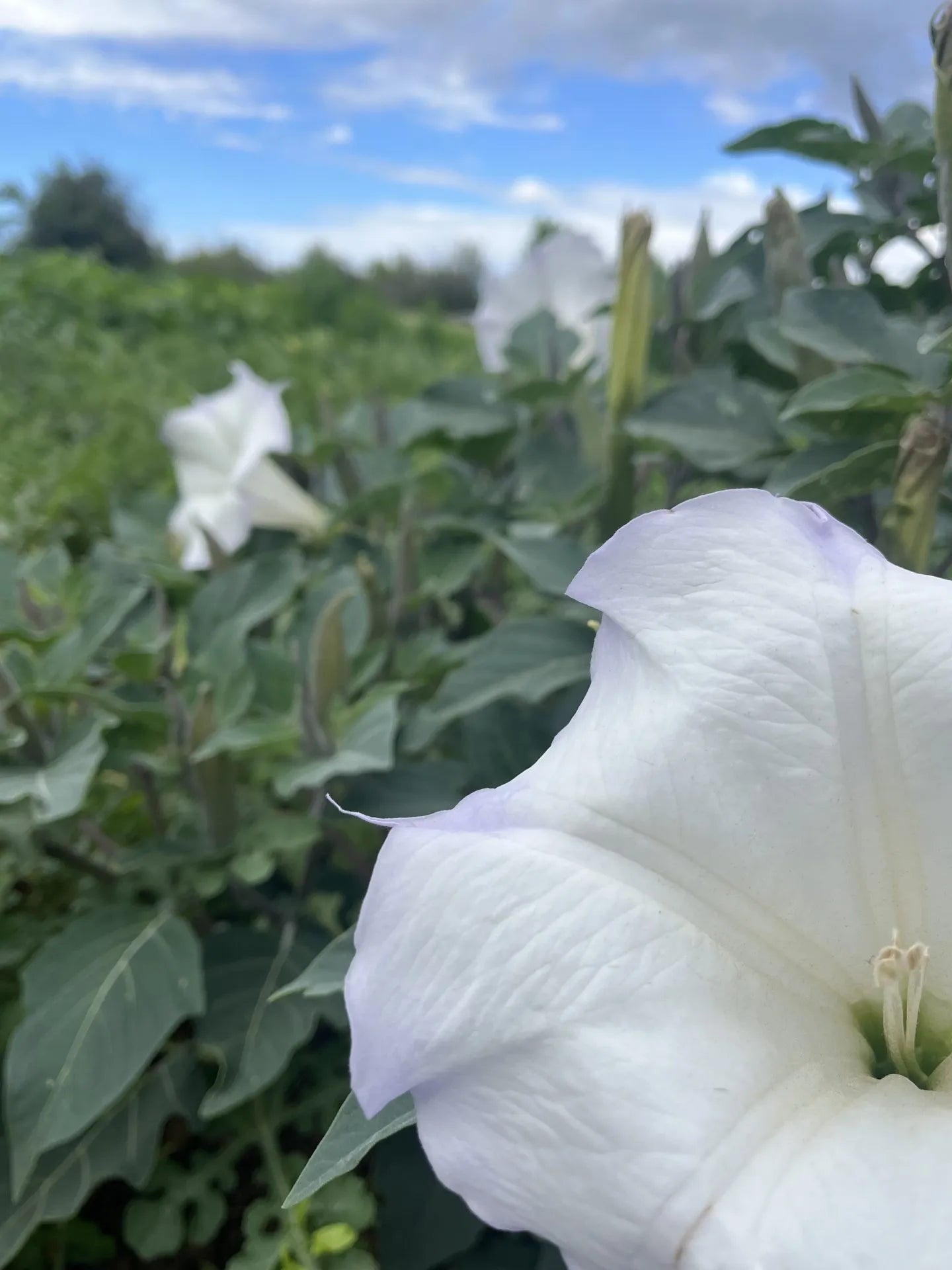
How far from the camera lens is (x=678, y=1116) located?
1.23ft

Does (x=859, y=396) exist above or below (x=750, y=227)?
below

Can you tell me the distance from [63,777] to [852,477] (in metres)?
0.59

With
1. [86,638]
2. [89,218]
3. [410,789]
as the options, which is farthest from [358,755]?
[89,218]

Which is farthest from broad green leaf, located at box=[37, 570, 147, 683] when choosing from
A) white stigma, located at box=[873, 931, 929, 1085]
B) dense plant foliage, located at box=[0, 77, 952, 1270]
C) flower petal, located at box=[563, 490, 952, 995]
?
white stigma, located at box=[873, 931, 929, 1085]

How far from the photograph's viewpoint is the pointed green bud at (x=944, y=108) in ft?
1.92

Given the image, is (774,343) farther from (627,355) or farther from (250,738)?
(250,738)

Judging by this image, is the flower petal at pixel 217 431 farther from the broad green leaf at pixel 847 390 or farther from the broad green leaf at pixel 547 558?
the broad green leaf at pixel 847 390

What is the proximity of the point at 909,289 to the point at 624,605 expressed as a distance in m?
0.68

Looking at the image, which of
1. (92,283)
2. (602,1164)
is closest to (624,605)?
(602,1164)

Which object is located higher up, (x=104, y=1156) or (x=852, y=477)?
(x=852, y=477)

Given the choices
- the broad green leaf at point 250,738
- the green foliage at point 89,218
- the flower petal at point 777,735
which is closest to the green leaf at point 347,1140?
the flower petal at point 777,735

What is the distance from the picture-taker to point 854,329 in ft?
2.49

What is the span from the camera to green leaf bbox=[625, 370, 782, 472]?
0.84 meters

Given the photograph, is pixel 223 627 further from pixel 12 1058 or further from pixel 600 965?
pixel 600 965
